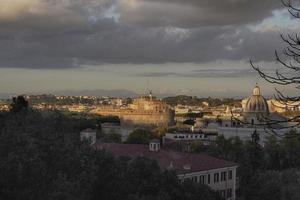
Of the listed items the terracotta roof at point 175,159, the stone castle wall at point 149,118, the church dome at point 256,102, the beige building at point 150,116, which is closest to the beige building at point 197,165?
the terracotta roof at point 175,159

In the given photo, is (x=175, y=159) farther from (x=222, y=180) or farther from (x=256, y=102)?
(x=256, y=102)

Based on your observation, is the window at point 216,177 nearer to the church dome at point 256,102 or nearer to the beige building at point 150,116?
the church dome at point 256,102

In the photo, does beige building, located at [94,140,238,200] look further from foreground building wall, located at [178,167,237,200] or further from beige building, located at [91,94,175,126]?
beige building, located at [91,94,175,126]

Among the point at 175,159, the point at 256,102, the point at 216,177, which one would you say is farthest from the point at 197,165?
the point at 256,102

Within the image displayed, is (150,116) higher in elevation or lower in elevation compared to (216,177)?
lower

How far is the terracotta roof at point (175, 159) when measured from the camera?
43.5m

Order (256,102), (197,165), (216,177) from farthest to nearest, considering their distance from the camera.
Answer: (256,102)
(216,177)
(197,165)

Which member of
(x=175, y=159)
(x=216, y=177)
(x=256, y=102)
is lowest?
(x=216, y=177)

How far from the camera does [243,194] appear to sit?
43.0m

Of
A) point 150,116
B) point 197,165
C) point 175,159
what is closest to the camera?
point 197,165

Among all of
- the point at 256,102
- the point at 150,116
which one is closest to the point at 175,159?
the point at 256,102

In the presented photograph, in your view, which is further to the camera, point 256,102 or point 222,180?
point 256,102

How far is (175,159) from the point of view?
45531 mm

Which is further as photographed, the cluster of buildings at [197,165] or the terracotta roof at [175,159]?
the cluster of buildings at [197,165]
